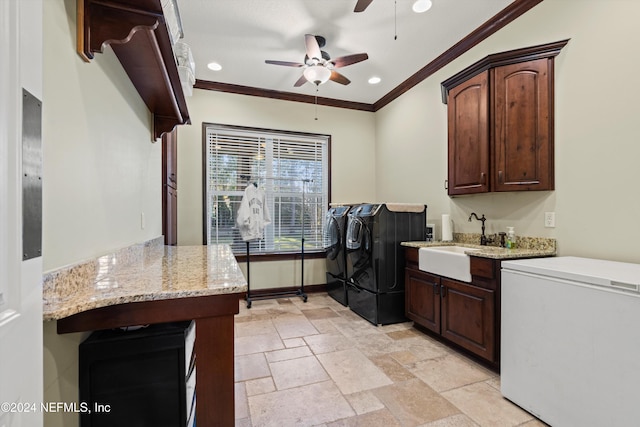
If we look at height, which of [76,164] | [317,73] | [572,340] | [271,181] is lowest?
[572,340]

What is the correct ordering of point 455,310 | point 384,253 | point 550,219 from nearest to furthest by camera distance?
1. point 550,219
2. point 455,310
3. point 384,253

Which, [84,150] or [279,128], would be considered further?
[279,128]

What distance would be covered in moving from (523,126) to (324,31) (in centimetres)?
202

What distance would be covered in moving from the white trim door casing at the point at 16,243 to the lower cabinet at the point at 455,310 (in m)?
2.48

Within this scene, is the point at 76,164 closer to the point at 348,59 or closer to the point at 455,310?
the point at 348,59

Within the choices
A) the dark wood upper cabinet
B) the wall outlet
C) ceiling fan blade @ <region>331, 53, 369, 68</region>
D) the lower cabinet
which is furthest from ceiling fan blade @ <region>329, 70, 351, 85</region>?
the wall outlet

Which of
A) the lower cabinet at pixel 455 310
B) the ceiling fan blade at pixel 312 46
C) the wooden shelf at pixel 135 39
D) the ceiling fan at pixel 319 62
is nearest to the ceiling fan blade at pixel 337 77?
the ceiling fan at pixel 319 62

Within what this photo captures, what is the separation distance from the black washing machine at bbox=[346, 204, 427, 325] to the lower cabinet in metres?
0.15

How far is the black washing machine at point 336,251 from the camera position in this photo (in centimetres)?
390

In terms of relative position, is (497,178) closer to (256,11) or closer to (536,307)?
(536,307)

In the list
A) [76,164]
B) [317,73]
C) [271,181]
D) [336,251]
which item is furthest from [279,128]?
[76,164]

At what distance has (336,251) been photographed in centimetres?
405

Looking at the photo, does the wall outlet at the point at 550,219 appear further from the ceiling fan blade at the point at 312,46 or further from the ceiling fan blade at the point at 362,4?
→ the ceiling fan blade at the point at 312,46

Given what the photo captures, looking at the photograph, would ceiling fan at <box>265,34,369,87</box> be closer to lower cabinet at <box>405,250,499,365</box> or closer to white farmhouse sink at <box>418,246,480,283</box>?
white farmhouse sink at <box>418,246,480,283</box>
